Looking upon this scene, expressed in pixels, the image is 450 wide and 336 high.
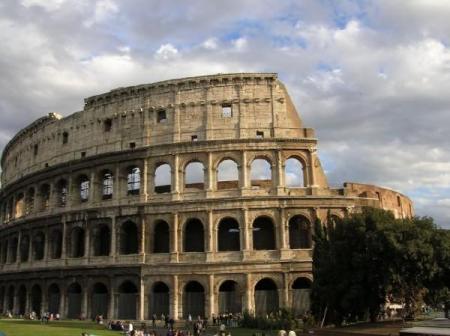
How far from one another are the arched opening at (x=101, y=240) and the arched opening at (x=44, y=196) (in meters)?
6.16

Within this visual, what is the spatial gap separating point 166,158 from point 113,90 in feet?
21.5

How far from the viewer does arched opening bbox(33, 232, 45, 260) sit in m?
36.5

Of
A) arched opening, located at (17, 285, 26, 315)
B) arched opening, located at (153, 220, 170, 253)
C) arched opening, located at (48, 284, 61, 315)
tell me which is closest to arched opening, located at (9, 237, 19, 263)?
arched opening, located at (17, 285, 26, 315)

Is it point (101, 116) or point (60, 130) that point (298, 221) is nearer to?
point (101, 116)

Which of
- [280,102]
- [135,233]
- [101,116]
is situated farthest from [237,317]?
[101,116]

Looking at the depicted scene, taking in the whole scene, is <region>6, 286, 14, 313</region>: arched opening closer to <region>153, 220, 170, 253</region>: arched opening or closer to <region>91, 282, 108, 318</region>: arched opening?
<region>91, 282, 108, 318</region>: arched opening

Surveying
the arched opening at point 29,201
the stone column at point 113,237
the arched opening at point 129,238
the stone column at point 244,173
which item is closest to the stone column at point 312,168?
the stone column at point 244,173

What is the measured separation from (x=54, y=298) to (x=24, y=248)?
6379mm

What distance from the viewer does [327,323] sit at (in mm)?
23922

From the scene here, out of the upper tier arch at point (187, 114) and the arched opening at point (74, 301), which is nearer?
the upper tier arch at point (187, 114)

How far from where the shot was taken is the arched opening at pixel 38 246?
36.5m

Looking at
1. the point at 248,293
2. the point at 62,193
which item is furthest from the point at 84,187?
the point at 248,293

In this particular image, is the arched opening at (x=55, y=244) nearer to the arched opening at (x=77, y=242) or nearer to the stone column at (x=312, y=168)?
the arched opening at (x=77, y=242)

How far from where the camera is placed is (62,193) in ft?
121
